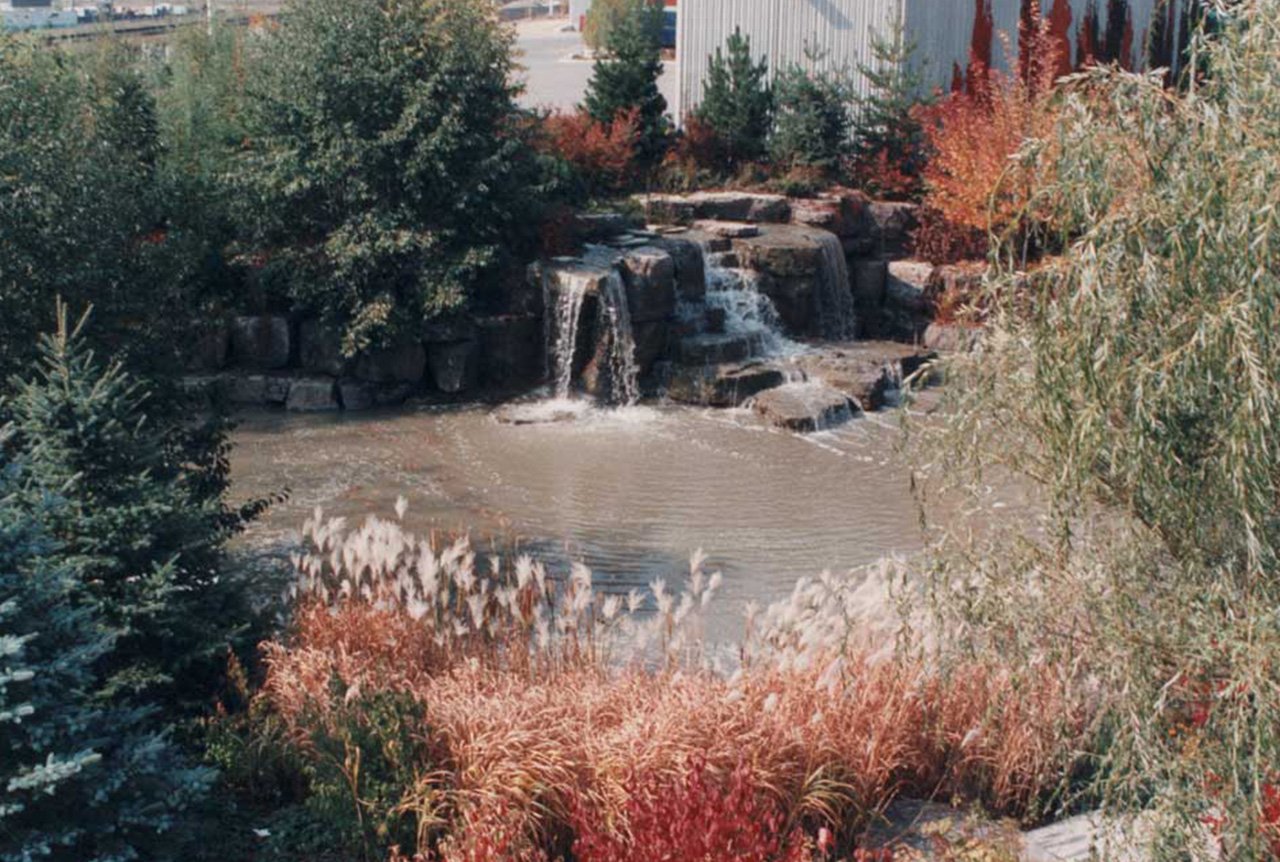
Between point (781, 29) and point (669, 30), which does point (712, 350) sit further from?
point (669, 30)

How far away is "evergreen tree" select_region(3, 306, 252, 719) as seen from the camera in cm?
702

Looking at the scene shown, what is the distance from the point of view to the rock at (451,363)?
17.7 m

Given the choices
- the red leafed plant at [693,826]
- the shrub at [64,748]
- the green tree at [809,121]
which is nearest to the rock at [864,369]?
the green tree at [809,121]

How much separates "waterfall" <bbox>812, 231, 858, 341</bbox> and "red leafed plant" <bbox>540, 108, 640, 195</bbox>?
11.2 ft

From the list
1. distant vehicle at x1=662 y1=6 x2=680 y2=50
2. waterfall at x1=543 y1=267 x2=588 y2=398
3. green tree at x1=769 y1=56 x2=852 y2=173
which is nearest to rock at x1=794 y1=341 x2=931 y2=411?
waterfall at x1=543 y1=267 x2=588 y2=398

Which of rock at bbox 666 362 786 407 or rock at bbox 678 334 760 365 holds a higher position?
rock at bbox 678 334 760 365

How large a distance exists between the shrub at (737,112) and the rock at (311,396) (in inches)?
332

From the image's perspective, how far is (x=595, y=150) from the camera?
21688mm

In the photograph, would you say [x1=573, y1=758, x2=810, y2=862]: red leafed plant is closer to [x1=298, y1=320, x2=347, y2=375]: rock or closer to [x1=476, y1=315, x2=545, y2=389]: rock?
[x1=476, y1=315, x2=545, y2=389]: rock

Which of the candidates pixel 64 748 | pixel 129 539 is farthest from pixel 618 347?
pixel 64 748

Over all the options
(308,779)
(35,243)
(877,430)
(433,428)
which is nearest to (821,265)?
(877,430)

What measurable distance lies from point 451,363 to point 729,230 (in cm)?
477

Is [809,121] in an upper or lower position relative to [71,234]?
upper

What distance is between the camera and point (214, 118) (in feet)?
63.9
